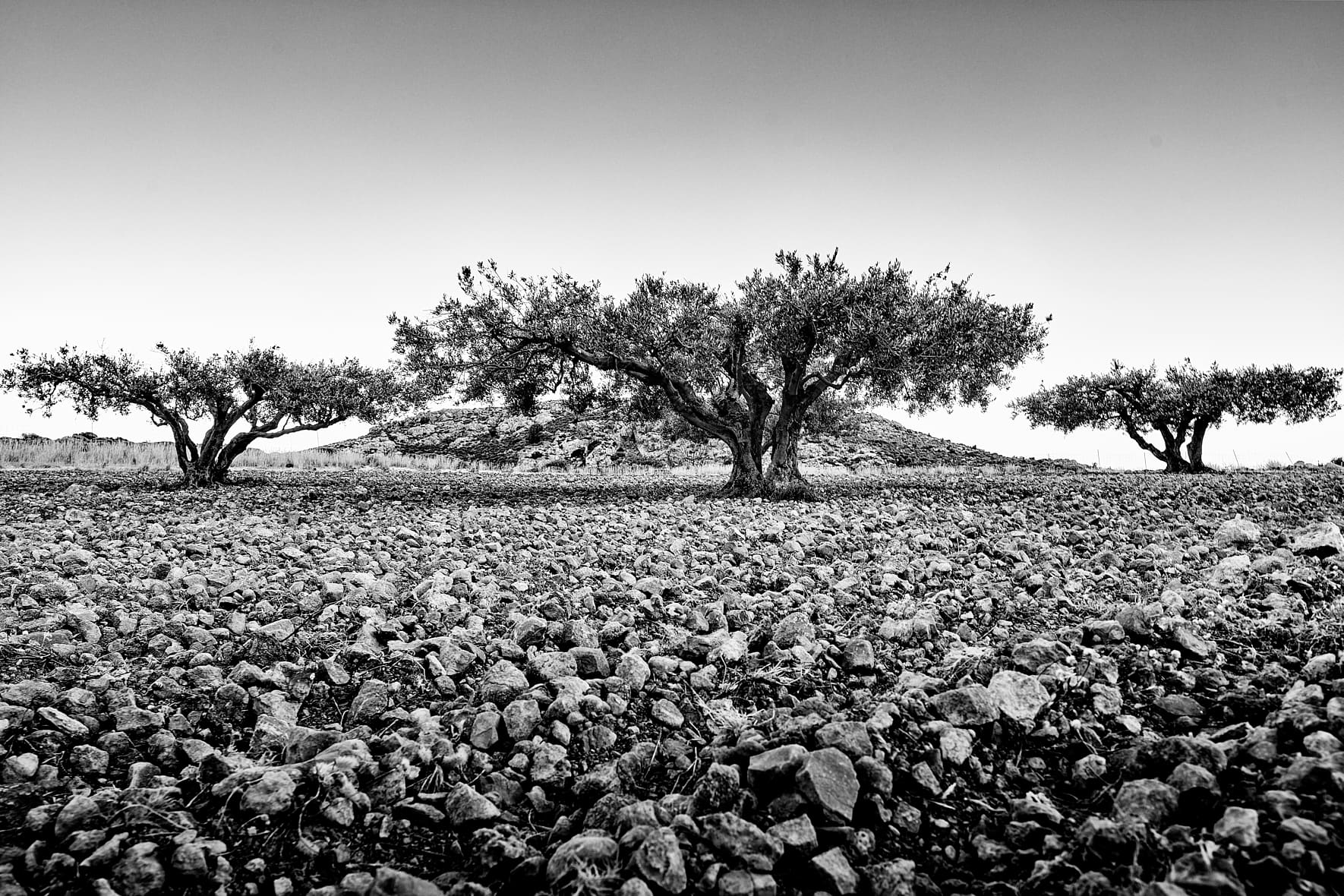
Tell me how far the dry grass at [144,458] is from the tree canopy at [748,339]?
1793 centimetres

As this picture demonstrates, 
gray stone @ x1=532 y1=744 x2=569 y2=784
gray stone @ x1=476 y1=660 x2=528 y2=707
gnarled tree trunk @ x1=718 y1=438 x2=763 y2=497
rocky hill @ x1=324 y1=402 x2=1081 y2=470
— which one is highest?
rocky hill @ x1=324 y1=402 x2=1081 y2=470

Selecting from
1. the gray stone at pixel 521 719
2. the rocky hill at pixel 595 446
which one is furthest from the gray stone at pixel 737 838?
the rocky hill at pixel 595 446

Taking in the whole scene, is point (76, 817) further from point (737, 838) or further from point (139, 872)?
point (737, 838)

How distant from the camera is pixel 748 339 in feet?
62.0

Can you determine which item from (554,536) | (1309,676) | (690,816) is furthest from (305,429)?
(1309,676)

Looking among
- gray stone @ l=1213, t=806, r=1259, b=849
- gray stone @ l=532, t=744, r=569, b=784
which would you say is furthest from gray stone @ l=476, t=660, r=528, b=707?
gray stone @ l=1213, t=806, r=1259, b=849

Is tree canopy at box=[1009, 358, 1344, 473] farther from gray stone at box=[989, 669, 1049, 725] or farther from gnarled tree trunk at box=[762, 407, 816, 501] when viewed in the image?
gray stone at box=[989, 669, 1049, 725]

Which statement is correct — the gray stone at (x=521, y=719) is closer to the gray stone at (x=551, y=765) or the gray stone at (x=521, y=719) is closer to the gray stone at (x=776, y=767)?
the gray stone at (x=551, y=765)

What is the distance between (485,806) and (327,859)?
593mm

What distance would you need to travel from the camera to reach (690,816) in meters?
2.55

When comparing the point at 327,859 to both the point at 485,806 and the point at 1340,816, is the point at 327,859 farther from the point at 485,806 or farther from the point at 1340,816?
the point at 1340,816

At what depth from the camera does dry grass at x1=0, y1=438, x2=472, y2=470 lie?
27969mm

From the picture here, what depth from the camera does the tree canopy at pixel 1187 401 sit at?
111 ft

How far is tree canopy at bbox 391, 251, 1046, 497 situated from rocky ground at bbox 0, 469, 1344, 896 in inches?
417
